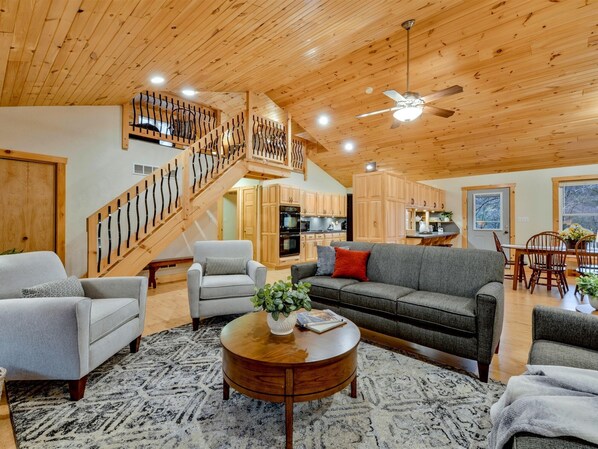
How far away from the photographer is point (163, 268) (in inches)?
224

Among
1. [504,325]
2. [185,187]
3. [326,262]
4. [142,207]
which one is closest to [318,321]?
[326,262]

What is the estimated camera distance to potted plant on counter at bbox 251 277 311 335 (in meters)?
1.89

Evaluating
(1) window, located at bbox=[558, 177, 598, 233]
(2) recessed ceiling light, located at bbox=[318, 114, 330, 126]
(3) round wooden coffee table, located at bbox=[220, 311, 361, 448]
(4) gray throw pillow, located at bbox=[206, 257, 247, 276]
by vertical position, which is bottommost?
(3) round wooden coffee table, located at bbox=[220, 311, 361, 448]

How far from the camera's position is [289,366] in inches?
62.4

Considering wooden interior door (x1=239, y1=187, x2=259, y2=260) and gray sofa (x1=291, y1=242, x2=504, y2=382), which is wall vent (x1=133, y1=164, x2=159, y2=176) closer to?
wooden interior door (x1=239, y1=187, x2=259, y2=260)

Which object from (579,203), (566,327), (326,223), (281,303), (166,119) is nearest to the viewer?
(566,327)

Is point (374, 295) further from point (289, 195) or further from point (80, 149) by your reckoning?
point (289, 195)

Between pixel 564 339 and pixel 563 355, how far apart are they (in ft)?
0.78

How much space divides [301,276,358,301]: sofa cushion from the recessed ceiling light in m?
4.48

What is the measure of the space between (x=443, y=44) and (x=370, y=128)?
2426mm

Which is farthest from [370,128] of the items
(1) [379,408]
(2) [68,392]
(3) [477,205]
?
(2) [68,392]

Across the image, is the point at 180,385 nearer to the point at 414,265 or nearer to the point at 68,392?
the point at 68,392

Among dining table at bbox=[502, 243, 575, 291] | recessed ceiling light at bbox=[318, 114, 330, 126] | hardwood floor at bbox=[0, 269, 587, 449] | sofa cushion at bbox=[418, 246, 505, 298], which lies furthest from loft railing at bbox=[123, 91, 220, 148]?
dining table at bbox=[502, 243, 575, 291]

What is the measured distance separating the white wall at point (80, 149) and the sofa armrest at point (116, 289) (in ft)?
7.94
